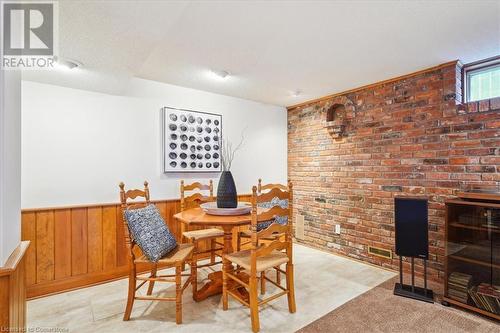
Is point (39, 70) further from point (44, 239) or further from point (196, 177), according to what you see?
point (196, 177)

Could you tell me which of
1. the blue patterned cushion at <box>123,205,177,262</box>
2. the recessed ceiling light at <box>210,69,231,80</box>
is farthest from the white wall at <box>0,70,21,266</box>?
the recessed ceiling light at <box>210,69,231,80</box>

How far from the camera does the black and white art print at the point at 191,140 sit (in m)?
3.23

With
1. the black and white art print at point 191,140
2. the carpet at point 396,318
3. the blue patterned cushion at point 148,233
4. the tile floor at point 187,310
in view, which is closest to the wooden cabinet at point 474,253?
the carpet at point 396,318

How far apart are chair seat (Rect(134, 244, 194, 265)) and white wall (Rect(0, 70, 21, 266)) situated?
0.90 m

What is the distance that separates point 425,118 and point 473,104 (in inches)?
16.2

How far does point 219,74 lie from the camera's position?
115 inches

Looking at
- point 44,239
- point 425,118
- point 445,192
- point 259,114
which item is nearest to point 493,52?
point 425,118

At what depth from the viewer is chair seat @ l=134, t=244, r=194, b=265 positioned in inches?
81.7

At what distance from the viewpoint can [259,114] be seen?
13.8 feet

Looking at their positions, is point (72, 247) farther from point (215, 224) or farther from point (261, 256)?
point (261, 256)

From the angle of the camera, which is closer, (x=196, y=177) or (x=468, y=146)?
(x=468, y=146)

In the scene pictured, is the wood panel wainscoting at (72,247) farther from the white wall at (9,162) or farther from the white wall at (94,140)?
the white wall at (9,162)

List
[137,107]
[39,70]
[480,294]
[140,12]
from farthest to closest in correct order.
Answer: [137,107]
[39,70]
[480,294]
[140,12]

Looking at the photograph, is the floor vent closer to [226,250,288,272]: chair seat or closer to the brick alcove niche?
the brick alcove niche
